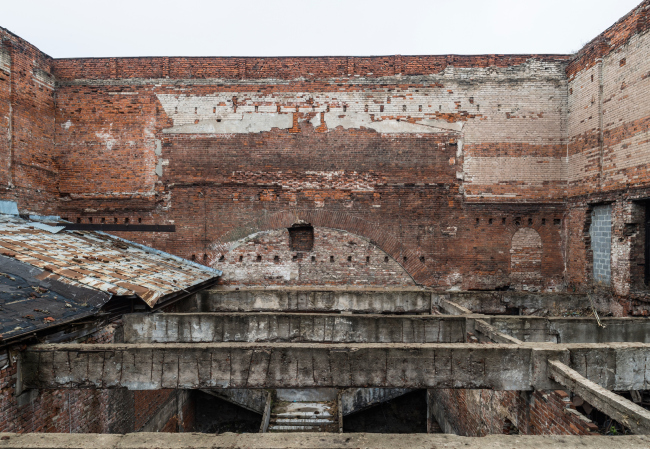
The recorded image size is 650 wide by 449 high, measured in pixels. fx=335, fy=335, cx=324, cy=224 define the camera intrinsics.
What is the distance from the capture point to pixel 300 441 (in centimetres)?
291

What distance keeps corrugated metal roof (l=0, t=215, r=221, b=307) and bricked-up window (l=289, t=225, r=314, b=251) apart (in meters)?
2.35

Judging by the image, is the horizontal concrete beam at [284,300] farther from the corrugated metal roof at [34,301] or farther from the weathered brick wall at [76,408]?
the corrugated metal roof at [34,301]

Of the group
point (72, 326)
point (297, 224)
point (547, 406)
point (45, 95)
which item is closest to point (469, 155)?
point (297, 224)

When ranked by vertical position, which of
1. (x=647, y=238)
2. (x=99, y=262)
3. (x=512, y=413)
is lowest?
(x=512, y=413)

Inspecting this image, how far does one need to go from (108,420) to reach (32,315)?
2.25m

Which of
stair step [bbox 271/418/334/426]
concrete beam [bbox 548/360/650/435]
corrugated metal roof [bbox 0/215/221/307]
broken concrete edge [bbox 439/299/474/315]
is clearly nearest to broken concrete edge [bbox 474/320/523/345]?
concrete beam [bbox 548/360/650/435]

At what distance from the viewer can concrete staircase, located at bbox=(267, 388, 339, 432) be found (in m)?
6.83

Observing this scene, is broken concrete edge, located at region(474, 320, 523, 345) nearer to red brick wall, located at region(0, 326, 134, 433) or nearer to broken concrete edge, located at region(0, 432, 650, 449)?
broken concrete edge, located at region(0, 432, 650, 449)

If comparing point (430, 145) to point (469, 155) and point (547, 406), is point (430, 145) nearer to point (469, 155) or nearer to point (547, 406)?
point (469, 155)

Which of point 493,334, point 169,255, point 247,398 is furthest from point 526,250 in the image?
point 169,255

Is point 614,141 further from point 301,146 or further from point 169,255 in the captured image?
point 169,255

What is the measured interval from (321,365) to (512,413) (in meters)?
2.94

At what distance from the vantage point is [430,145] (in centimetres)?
972

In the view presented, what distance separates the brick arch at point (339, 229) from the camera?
9.66 meters
